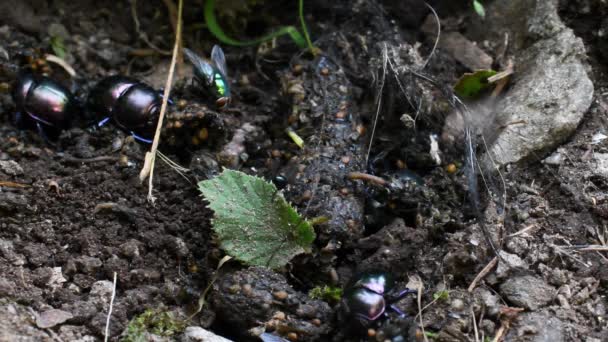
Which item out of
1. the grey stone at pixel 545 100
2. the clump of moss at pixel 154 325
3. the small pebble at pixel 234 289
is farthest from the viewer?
the grey stone at pixel 545 100

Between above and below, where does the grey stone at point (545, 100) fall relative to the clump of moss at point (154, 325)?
above

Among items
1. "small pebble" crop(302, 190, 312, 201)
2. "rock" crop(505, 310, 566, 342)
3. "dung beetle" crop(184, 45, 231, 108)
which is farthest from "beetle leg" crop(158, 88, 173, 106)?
"rock" crop(505, 310, 566, 342)

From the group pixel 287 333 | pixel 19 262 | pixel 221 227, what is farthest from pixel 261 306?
pixel 19 262

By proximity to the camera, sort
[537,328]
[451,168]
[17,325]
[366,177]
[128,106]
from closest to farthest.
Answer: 1. [17,325]
2. [537,328]
3. [366,177]
4. [451,168]
5. [128,106]

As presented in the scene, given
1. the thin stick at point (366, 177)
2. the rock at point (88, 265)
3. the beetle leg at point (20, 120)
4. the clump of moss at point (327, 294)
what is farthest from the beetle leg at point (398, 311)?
the beetle leg at point (20, 120)

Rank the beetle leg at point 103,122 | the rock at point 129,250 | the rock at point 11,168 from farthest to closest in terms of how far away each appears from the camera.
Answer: the beetle leg at point 103,122
the rock at point 11,168
the rock at point 129,250

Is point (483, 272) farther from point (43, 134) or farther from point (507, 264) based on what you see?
point (43, 134)

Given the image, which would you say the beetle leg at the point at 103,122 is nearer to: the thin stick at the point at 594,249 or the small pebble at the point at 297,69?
the small pebble at the point at 297,69

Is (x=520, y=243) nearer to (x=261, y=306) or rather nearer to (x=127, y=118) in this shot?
(x=261, y=306)

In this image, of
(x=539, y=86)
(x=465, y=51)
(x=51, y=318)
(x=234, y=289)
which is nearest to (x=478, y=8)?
(x=465, y=51)
